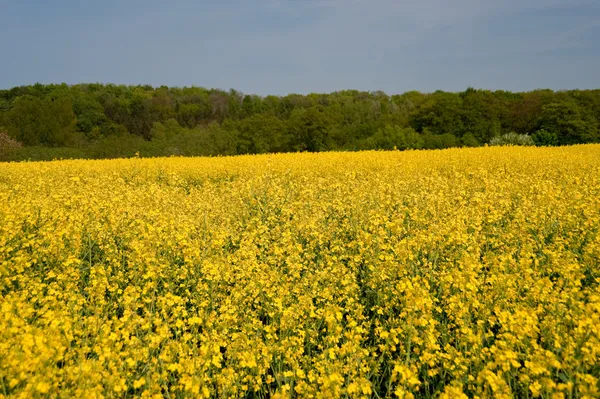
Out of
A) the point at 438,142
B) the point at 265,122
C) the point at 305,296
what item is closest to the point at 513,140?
the point at 438,142

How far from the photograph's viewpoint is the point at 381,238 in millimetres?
5820

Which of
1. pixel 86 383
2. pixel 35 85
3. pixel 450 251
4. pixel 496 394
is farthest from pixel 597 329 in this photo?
pixel 35 85

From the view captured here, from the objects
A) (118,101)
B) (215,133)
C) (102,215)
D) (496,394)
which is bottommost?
(496,394)

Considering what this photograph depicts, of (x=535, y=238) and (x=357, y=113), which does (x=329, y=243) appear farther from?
(x=357, y=113)

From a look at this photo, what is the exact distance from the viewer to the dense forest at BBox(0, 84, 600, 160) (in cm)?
4359

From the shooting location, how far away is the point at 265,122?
169 feet

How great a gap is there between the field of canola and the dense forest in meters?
32.8

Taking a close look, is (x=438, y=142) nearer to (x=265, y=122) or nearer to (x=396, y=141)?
(x=396, y=141)

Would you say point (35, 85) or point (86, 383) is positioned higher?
point (35, 85)

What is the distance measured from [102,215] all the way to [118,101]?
224 feet

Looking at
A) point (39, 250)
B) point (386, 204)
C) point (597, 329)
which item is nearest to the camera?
point (597, 329)

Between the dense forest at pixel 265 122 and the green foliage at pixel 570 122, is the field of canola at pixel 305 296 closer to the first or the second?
the dense forest at pixel 265 122

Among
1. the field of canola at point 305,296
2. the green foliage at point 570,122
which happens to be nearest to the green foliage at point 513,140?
the green foliage at point 570,122

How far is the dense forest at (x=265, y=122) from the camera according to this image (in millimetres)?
43594
